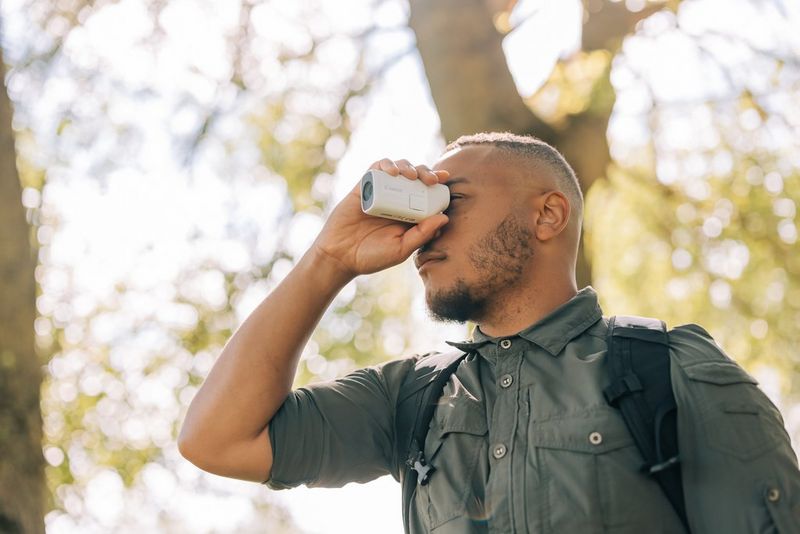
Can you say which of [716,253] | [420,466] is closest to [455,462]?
[420,466]

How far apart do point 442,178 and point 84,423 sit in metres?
8.57

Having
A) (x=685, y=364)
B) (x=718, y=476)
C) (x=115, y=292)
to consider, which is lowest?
(x=115, y=292)

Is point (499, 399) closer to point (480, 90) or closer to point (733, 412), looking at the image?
point (733, 412)

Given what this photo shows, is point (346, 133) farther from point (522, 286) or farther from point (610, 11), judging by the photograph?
point (522, 286)

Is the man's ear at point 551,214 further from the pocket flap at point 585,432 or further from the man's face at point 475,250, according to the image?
the pocket flap at point 585,432

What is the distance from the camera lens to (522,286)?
314 cm

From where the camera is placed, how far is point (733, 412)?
243 centimetres

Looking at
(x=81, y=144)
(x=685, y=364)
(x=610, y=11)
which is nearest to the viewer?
(x=685, y=364)

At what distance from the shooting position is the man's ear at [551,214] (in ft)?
10.6

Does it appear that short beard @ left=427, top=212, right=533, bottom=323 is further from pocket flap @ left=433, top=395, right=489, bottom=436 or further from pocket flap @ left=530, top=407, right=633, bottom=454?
pocket flap @ left=530, top=407, right=633, bottom=454

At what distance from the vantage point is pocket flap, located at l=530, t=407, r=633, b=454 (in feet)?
8.29

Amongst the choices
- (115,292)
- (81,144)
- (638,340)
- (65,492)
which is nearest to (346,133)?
(81,144)

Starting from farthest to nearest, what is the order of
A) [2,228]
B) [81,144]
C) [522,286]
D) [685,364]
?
[81,144], [2,228], [522,286], [685,364]

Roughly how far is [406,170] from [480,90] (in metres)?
3.10
